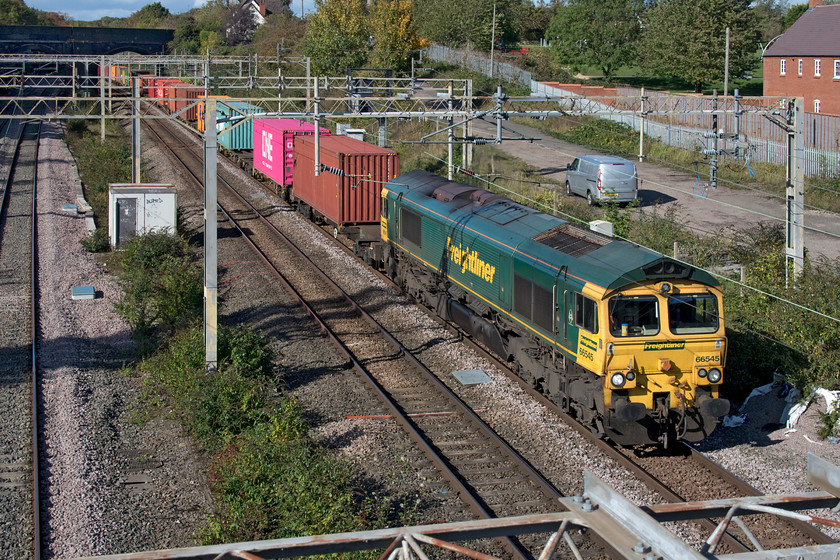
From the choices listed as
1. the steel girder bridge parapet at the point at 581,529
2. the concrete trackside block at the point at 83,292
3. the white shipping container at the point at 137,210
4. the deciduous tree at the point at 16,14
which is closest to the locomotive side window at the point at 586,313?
the steel girder bridge parapet at the point at 581,529

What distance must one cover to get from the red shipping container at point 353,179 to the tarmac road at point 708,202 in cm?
353

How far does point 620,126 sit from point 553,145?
438cm

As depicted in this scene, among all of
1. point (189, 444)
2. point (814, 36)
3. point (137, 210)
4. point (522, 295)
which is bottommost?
point (189, 444)

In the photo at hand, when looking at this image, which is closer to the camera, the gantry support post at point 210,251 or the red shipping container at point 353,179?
the gantry support post at point 210,251

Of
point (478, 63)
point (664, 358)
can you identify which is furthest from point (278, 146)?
point (478, 63)

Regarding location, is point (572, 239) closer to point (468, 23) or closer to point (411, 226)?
point (411, 226)

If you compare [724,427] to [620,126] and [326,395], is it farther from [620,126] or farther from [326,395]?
[620,126]

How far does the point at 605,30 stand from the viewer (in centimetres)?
6538

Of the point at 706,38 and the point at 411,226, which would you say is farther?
the point at 706,38

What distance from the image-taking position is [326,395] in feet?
46.9

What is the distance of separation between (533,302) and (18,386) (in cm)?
913

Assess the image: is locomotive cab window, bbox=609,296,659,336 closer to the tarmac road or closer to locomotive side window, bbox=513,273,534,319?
locomotive side window, bbox=513,273,534,319

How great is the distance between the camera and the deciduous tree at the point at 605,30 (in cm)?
6550

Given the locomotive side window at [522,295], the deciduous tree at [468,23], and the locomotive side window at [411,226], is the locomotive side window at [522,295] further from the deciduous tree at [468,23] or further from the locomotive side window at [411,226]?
the deciduous tree at [468,23]
